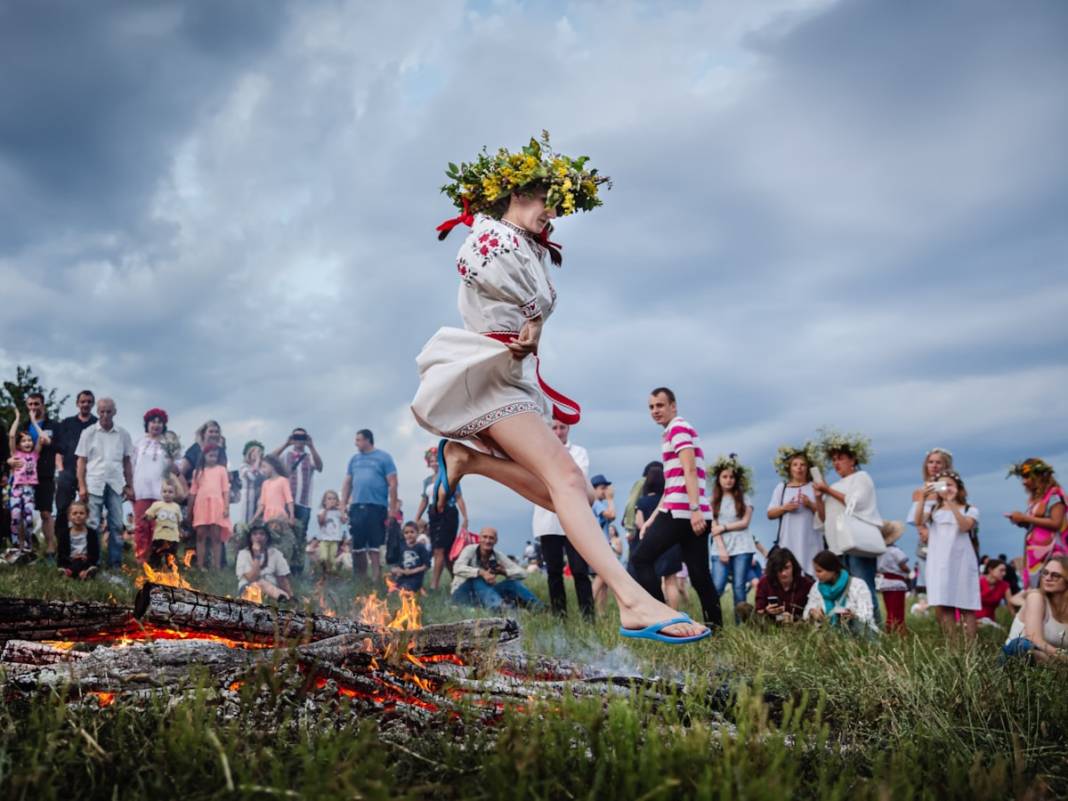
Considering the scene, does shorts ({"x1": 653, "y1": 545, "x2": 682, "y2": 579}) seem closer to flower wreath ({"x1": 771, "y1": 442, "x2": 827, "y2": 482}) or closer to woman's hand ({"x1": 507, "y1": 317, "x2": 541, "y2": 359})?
flower wreath ({"x1": 771, "y1": 442, "x2": 827, "y2": 482})

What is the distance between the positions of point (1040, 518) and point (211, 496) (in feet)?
33.0

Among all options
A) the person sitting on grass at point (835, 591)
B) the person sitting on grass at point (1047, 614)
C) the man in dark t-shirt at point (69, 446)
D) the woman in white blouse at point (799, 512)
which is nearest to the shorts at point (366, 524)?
the man in dark t-shirt at point (69, 446)

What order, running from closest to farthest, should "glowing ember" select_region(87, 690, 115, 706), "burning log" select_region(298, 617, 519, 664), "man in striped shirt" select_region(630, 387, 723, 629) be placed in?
1. "glowing ember" select_region(87, 690, 115, 706)
2. "burning log" select_region(298, 617, 519, 664)
3. "man in striped shirt" select_region(630, 387, 723, 629)

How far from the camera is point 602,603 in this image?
400 inches

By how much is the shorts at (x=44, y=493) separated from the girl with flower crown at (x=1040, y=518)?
11766 mm

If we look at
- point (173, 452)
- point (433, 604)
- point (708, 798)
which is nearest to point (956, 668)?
point (708, 798)

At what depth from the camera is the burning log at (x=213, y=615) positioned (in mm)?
3930

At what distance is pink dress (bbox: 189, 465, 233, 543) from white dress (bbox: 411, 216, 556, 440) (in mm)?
9137

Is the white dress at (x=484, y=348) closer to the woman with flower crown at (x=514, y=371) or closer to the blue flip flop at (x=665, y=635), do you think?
the woman with flower crown at (x=514, y=371)

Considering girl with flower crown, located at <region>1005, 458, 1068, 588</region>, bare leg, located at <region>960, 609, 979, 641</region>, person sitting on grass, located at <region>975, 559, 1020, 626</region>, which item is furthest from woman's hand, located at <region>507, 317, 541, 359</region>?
person sitting on grass, located at <region>975, 559, 1020, 626</region>

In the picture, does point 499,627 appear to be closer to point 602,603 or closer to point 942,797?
point 942,797

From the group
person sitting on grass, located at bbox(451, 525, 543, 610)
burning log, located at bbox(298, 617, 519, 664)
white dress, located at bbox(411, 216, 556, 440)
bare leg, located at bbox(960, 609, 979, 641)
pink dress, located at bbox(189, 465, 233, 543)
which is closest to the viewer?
burning log, located at bbox(298, 617, 519, 664)

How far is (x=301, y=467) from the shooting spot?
12984 millimetres

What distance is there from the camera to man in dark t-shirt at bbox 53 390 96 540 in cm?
1156
